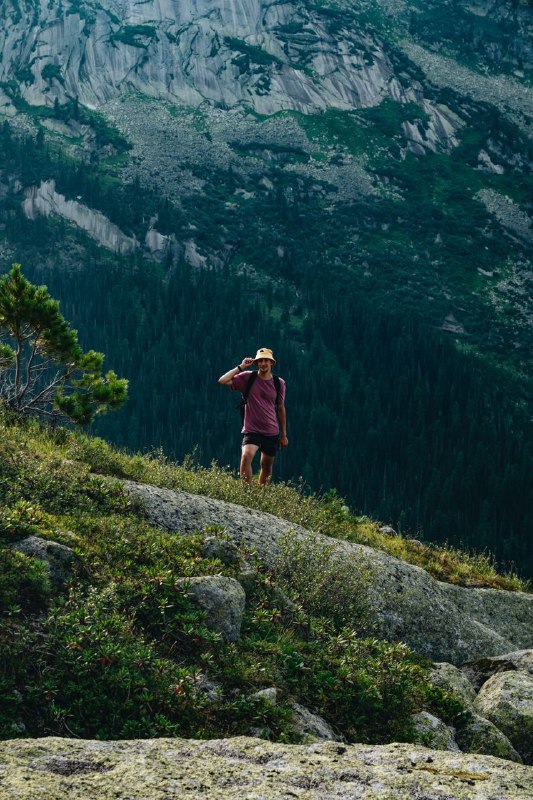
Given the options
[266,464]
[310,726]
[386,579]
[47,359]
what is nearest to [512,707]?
[310,726]

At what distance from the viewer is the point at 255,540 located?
9.55 m

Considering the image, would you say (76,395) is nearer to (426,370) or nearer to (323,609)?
(323,609)

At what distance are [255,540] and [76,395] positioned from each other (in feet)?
25.2

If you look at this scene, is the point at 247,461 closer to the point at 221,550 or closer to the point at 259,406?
the point at 259,406

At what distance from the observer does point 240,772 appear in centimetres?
428

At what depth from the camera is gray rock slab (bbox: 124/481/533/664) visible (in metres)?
9.36

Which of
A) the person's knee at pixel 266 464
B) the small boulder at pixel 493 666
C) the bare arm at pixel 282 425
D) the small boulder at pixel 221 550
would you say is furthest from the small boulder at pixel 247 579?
the bare arm at pixel 282 425

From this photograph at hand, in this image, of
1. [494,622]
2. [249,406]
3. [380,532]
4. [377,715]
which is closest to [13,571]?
[377,715]

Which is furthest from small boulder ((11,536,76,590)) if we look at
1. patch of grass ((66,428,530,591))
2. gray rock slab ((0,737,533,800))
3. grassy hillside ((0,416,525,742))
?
patch of grass ((66,428,530,591))

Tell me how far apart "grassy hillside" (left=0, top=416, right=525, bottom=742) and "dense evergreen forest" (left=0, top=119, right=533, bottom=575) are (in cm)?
11170

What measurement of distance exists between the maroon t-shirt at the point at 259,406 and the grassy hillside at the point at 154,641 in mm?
4769

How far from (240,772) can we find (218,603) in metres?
2.60

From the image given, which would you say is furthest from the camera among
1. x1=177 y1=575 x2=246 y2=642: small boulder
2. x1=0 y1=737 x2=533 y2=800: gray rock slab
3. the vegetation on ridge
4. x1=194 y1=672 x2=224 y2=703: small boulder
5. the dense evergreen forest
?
the dense evergreen forest

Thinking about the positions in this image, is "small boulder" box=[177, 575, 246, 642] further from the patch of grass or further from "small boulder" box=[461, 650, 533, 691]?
the patch of grass
